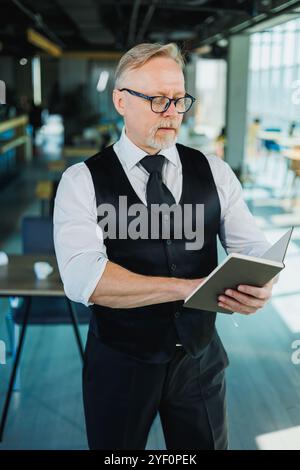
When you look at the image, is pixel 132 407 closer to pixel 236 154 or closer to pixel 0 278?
pixel 0 278

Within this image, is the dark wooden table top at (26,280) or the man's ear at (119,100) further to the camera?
the dark wooden table top at (26,280)

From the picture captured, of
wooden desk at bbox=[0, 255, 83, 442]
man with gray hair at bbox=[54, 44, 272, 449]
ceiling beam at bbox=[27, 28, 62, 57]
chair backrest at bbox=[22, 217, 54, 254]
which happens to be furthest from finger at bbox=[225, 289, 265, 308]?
ceiling beam at bbox=[27, 28, 62, 57]

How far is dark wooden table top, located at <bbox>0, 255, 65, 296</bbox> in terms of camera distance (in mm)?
2746

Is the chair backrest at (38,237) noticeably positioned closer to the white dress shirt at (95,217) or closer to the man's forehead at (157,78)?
the white dress shirt at (95,217)

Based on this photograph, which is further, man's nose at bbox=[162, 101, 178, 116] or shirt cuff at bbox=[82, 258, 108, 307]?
man's nose at bbox=[162, 101, 178, 116]

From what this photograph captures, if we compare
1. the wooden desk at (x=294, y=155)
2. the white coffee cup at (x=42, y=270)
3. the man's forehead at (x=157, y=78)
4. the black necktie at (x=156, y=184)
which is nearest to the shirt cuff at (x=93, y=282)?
the black necktie at (x=156, y=184)

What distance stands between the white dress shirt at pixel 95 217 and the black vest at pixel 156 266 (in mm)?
28

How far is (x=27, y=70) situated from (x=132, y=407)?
2219 centimetres

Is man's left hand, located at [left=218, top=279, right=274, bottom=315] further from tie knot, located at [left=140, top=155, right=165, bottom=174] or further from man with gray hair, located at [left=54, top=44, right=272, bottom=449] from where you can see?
tie knot, located at [left=140, top=155, right=165, bottom=174]

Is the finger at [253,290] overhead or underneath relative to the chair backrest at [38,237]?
overhead

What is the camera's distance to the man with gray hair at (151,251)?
1537 millimetres

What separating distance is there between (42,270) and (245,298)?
5.68 ft

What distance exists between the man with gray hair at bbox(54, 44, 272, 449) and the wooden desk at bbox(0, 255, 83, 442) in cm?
108

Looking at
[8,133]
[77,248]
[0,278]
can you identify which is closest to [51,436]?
[0,278]
